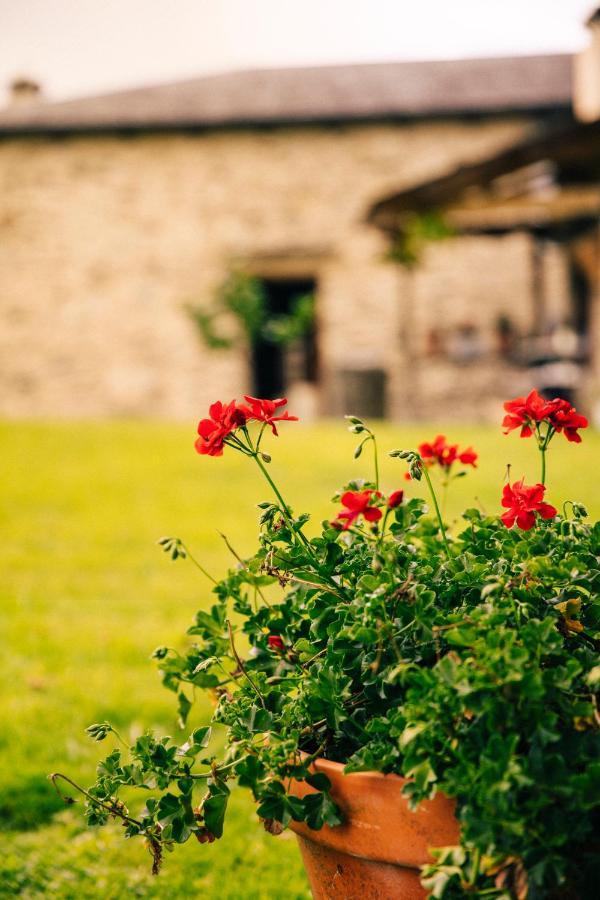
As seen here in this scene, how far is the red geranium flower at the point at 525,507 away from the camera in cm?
150

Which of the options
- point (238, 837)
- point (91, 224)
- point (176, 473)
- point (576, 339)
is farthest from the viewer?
point (91, 224)

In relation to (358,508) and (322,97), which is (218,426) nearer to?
(358,508)

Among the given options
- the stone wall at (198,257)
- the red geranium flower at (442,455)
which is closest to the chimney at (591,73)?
the stone wall at (198,257)

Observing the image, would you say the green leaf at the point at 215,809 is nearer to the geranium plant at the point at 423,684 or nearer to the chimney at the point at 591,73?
the geranium plant at the point at 423,684

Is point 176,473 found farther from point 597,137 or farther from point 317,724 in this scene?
point 317,724

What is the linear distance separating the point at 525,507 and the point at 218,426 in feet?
1.73

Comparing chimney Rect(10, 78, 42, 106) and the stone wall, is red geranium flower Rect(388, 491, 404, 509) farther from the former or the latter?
chimney Rect(10, 78, 42, 106)

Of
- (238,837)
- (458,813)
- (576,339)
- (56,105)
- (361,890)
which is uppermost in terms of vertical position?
(56,105)

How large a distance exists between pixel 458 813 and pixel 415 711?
15cm

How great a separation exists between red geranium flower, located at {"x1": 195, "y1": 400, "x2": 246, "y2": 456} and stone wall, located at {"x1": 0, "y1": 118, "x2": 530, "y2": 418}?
13977mm

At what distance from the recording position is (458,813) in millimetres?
1175

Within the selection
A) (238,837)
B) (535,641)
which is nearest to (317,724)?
(535,641)

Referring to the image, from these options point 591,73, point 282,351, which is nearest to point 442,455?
point 591,73

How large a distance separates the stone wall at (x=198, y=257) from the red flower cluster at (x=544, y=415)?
45.5 feet
